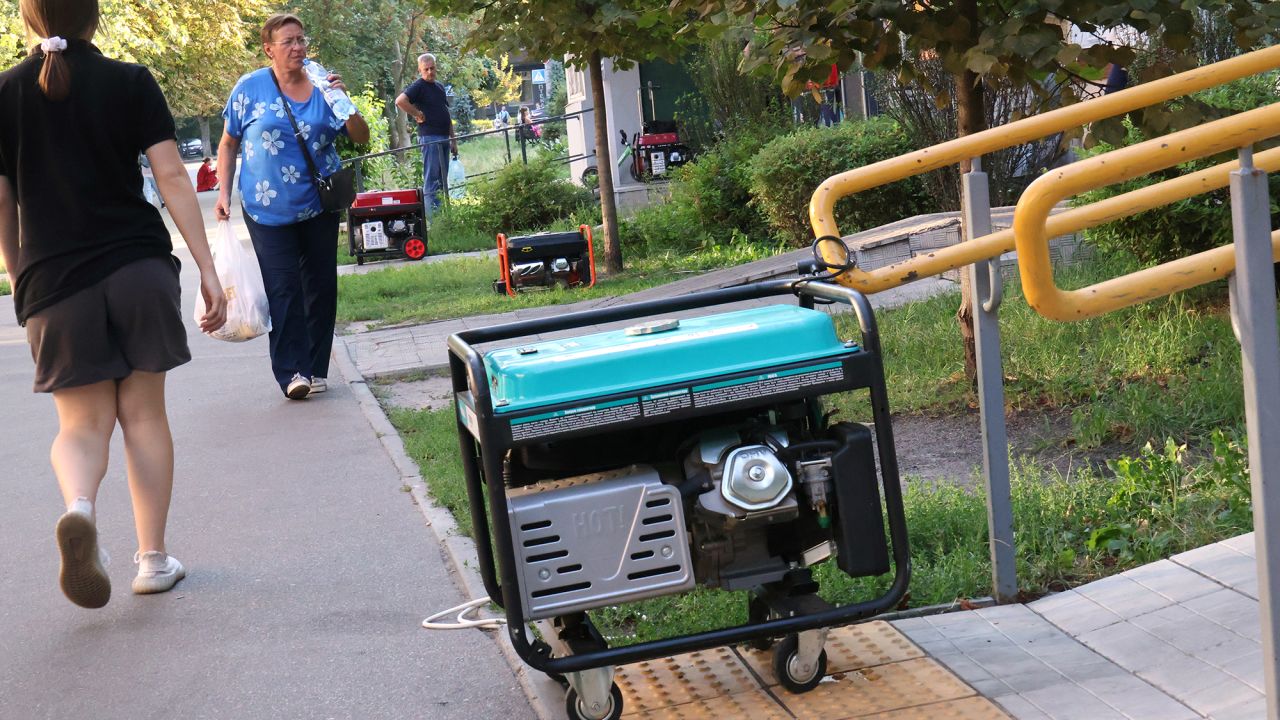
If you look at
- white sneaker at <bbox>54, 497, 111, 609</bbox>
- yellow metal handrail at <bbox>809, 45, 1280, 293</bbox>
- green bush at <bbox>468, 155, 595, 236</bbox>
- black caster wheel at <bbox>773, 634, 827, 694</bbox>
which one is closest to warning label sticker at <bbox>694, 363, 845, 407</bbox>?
yellow metal handrail at <bbox>809, 45, 1280, 293</bbox>

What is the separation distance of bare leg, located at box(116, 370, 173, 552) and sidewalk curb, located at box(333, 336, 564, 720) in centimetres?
103

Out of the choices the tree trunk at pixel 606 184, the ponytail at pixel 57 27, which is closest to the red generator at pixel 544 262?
the tree trunk at pixel 606 184

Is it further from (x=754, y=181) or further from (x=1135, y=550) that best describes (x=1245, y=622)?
(x=754, y=181)

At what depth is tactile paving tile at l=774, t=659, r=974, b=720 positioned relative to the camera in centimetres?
333

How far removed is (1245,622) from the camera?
3533mm

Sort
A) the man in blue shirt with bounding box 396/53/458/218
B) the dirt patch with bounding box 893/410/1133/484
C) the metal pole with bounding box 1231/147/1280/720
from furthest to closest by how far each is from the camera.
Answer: the man in blue shirt with bounding box 396/53/458/218, the dirt patch with bounding box 893/410/1133/484, the metal pole with bounding box 1231/147/1280/720

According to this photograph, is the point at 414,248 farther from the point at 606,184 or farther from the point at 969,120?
the point at 969,120

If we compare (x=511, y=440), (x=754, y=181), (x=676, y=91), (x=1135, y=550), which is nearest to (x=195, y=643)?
(x=511, y=440)

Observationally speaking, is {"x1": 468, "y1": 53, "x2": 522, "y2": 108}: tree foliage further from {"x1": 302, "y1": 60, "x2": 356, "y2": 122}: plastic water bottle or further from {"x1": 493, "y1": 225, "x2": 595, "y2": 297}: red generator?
{"x1": 302, "y1": 60, "x2": 356, "y2": 122}: plastic water bottle

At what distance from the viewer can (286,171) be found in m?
7.62

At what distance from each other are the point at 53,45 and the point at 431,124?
15.1m

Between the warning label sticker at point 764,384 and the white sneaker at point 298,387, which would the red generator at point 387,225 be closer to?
the white sneaker at point 298,387

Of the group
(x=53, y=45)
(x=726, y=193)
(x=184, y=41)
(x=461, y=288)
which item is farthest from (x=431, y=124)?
(x=184, y=41)

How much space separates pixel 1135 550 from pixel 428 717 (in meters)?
2.23
